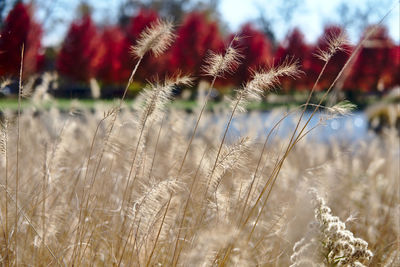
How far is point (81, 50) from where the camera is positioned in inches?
860

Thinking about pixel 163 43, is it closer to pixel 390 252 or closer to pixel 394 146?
pixel 390 252

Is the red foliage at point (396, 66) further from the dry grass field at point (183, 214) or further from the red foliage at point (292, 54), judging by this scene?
the dry grass field at point (183, 214)

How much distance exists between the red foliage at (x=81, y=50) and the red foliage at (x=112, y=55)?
0.64 meters

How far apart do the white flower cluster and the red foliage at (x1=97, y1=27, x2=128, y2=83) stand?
21255mm

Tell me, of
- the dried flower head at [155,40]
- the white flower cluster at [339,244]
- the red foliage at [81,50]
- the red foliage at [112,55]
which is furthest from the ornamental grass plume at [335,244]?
the red foliage at [112,55]

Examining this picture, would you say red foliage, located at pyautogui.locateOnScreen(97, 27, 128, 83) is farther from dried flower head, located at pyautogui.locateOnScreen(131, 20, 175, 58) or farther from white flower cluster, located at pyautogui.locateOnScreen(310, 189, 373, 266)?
white flower cluster, located at pyautogui.locateOnScreen(310, 189, 373, 266)

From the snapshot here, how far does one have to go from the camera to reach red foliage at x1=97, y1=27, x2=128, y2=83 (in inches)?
901

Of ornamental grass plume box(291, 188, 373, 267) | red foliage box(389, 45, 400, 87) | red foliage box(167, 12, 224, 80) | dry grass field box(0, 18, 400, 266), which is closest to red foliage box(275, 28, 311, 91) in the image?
dry grass field box(0, 18, 400, 266)

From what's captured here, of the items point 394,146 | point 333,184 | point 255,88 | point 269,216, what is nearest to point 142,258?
point 255,88

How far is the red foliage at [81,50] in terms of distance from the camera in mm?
21750

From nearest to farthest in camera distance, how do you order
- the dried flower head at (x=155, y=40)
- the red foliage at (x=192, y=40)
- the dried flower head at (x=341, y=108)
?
the dried flower head at (x=341, y=108) → the dried flower head at (x=155, y=40) → the red foliage at (x=192, y=40)

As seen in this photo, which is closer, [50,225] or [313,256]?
[313,256]

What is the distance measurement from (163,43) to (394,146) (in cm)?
381

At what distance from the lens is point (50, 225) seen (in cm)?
247
